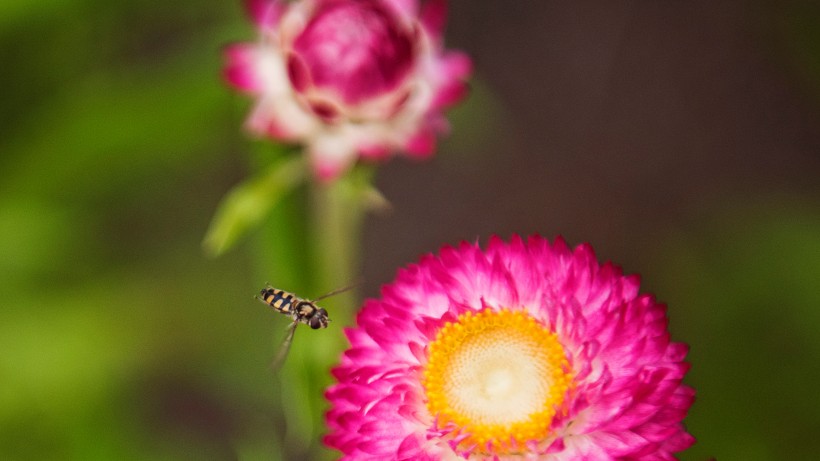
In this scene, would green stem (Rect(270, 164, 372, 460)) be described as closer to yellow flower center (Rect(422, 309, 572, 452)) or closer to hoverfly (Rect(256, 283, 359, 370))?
hoverfly (Rect(256, 283, 359, 370))

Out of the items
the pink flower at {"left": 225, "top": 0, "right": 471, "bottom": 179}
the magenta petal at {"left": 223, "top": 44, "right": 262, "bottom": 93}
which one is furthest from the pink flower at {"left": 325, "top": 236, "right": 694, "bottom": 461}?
the magenta petal at {"left": 223, "top": 44, "right": 262, "bottom": 93}

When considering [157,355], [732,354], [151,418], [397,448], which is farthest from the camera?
[151,418]

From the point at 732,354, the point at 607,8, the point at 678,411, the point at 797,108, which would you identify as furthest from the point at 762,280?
the point at 678,411

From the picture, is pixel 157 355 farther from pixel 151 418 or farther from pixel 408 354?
pixel 408 354

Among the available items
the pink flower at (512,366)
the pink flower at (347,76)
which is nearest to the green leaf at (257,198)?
the pink flower at (347,76)

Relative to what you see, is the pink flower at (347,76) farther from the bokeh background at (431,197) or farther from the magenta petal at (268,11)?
the bokeh background at (431,197)

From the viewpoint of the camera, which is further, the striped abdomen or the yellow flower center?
the striped abdomen

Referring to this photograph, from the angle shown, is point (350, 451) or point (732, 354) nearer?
point (350, 451)
